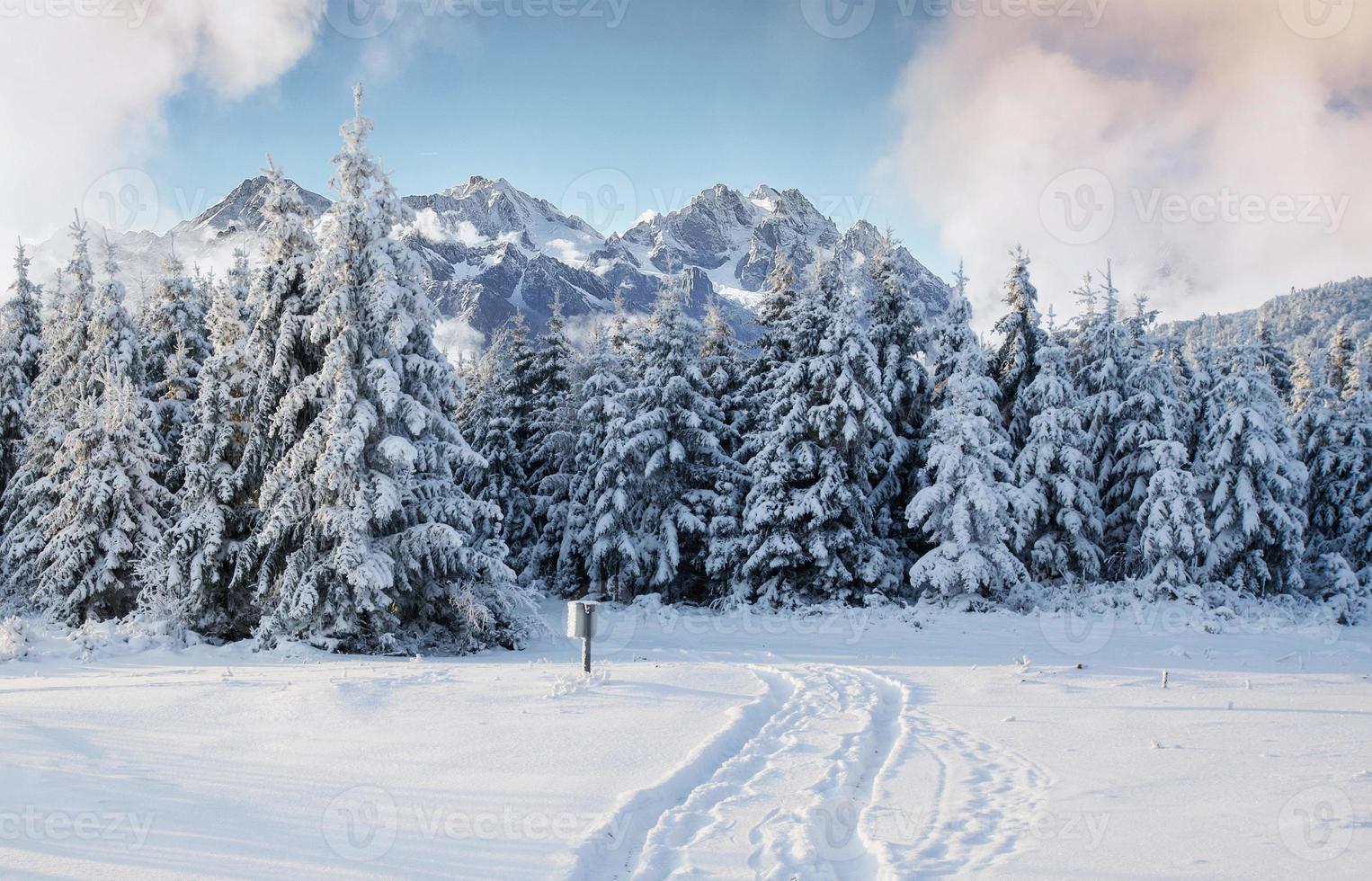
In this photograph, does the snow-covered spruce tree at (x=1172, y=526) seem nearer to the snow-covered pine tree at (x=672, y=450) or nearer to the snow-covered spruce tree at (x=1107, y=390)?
the snow-covered spruce tree at (x=1107, y=390)

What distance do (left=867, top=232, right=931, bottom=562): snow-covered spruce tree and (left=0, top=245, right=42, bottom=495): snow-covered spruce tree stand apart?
A: 1146 inches

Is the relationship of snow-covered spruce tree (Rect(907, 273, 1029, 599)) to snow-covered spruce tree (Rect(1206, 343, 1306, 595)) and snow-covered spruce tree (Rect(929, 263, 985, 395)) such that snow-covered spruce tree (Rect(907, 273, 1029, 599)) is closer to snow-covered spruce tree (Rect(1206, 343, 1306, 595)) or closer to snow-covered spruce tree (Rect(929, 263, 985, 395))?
snow-covered spruce tree (Rect(929, 263, 985, 395))


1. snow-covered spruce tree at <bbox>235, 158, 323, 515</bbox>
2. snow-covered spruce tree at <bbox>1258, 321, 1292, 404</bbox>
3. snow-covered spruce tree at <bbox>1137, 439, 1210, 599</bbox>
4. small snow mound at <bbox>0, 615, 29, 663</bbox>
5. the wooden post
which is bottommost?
small snow mound at <bbox>0, 615, 29, 663</bbox>

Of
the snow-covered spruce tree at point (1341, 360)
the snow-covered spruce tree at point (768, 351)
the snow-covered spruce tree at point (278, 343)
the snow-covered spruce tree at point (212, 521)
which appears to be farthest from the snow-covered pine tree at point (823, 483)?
the snow-covered spruce tree at point (1341, 360)

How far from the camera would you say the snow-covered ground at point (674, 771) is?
4945 mm

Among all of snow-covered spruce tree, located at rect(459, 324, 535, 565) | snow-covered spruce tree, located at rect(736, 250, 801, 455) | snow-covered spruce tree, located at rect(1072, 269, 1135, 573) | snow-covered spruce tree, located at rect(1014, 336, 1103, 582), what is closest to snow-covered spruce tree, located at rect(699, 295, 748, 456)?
snow-covered spruce tree, located at rect(736, 250, 801, 455)

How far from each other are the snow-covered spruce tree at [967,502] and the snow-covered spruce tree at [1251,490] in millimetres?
8445

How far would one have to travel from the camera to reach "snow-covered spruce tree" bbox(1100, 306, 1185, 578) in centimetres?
2605

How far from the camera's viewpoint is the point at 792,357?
26.8 m

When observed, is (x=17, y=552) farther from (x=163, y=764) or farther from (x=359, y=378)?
(x=163, y=764)

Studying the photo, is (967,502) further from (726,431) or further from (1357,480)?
(1357,480)

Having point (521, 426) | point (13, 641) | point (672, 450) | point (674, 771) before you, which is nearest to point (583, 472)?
point (521, 426)

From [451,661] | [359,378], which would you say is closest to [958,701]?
[451,661]

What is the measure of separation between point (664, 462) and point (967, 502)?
9.70 meters
